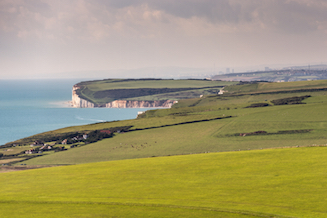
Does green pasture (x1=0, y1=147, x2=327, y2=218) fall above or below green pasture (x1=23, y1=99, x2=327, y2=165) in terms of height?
above

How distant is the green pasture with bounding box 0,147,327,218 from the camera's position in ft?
65.7

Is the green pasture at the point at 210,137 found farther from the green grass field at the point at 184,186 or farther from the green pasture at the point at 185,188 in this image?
the green pasture at the point at 185,188

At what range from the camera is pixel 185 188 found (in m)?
25.1

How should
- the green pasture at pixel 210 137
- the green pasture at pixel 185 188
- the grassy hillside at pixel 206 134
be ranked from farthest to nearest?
1. the grassy hillside at pixel 206 134
2. the green pasture at pixel 210 137
3. the green pasture at pixel 185 188

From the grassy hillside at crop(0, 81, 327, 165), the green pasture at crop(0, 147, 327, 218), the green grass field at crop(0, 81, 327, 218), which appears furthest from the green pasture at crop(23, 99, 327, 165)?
the green pasture at crop(0, 147, 327, 218)

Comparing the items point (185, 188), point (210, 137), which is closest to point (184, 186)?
point (185, 188)

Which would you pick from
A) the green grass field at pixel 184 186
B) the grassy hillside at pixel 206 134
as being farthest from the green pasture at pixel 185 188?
the grassy hillside at pixel 206 134

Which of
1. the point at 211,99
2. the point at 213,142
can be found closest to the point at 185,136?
the point at 213,142

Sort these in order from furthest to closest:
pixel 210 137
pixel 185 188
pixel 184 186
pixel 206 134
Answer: pixel 206 134, pixel 210 137, pixel 184 186, pixel 185 188

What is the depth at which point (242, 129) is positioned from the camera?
6938cm

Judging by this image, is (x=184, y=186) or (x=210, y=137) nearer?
(x=184, y=186)

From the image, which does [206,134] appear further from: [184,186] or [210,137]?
[184,186]

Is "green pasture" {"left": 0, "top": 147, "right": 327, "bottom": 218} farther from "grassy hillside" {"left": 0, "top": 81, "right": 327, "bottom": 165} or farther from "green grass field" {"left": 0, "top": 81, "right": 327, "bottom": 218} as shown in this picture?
"grassy hillside" {"left": 0, "top": 81, "right": 327, "bottom": 165}

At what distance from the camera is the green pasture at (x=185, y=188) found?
20031 millimetres
